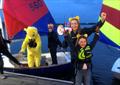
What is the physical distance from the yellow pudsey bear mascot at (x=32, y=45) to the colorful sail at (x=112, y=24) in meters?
2.56

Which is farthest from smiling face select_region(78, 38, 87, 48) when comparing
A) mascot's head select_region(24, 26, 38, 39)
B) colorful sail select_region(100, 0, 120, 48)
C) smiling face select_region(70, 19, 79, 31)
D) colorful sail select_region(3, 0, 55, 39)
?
colorful sail select_region(3, 0, 55, 39)

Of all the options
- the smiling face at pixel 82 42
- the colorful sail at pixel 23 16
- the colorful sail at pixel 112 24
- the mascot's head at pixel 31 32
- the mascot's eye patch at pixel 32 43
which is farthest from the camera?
the colorful sail at pixel 23 16

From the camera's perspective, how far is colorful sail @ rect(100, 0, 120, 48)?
10.1m

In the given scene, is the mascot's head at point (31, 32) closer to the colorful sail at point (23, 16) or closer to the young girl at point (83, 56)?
the colorful sail at point (23, 16)

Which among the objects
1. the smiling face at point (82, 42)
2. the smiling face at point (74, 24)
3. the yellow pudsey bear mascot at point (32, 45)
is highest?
the smiling face at point (74, 24)

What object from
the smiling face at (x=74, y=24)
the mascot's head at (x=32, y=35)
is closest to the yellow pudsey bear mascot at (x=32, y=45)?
the mascot's head at (x=32, y=35)

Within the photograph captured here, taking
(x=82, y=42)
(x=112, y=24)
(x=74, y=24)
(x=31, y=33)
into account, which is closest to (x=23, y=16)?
(x=31, y=33)

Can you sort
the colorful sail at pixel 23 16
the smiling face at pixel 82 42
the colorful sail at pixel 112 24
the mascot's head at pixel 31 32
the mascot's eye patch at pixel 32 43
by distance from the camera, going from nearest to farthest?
the smiling face at pixel 82 42, the colorful sail at pixel 112 24, the mascot's head at pixel 31 32, the mascot's eye patch at pixel 32 43, the colorful sail at pixel 23 16

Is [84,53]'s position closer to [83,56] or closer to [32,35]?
[83,56]

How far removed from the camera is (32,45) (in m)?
12.4

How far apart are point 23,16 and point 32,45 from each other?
12.4 feet

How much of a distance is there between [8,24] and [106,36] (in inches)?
239

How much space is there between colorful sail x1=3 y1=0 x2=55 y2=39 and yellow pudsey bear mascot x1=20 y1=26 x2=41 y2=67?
2891 millimetres

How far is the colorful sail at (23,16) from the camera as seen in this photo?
51.0 ft
